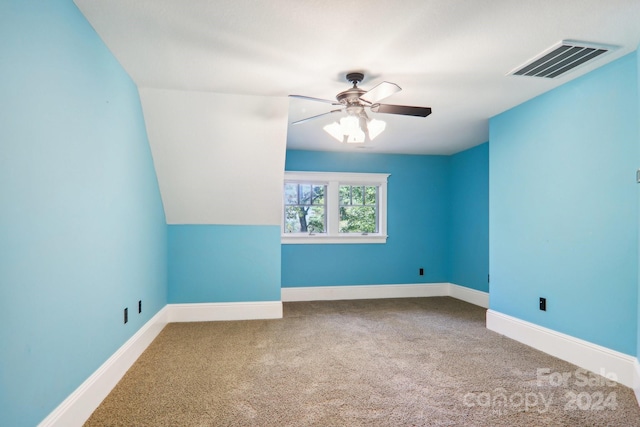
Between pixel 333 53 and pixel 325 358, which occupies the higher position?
pixel 333 53

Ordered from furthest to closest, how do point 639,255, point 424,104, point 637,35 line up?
point 424,104 < point 639,255 < point 637,35

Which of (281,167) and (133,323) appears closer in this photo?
(133,323)

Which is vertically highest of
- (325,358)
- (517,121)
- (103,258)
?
(517,121)

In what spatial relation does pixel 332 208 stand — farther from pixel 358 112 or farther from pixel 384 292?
pixel 358 112

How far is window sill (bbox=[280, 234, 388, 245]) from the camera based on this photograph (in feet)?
17.1

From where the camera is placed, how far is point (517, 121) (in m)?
3.42

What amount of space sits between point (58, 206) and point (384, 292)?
4.56m

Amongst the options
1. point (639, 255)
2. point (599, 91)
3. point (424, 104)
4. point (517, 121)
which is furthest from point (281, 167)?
point (639, 255)

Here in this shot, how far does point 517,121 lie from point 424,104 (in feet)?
3.08

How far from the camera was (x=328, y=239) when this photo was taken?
5.34m

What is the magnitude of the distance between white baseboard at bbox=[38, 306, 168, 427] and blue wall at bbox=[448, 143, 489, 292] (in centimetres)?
432

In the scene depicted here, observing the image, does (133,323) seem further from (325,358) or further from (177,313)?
(325,358)

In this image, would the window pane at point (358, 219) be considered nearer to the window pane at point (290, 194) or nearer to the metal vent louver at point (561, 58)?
the window pane at point (290, 194)

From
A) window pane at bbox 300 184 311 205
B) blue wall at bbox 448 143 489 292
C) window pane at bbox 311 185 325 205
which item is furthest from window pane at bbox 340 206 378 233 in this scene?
blue wall at bbox 448 143 489 292
